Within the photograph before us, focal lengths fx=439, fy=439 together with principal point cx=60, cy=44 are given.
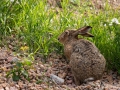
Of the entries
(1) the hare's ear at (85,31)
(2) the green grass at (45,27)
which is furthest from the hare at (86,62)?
(2) the green grass at (45,27)

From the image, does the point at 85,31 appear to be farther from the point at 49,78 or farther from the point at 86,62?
the point at 49,78

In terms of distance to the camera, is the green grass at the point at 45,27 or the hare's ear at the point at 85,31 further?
the green grass at the point at 45,27

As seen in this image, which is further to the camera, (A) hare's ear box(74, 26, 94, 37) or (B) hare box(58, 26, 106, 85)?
(A) hare's ear box(74, 26, 94, 37)

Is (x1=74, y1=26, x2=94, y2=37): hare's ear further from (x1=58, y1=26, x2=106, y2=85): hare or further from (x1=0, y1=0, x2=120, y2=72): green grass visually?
(x1=0, y1=0, x2=120, y2=72): green grass

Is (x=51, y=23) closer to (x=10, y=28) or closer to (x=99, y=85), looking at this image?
(x=10, y=28)

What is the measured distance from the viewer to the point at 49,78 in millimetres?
6078

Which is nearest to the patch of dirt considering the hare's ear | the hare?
the hare

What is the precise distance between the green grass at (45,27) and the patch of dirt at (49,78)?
19cm

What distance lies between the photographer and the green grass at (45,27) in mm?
6734

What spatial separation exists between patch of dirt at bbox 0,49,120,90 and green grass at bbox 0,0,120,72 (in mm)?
189

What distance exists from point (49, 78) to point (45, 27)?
117 centimetres

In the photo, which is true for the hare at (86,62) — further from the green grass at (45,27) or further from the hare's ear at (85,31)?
the green grass at (45,27)

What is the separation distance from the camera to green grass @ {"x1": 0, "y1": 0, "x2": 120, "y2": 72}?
6.73 metres

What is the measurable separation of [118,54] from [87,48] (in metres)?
0.62
